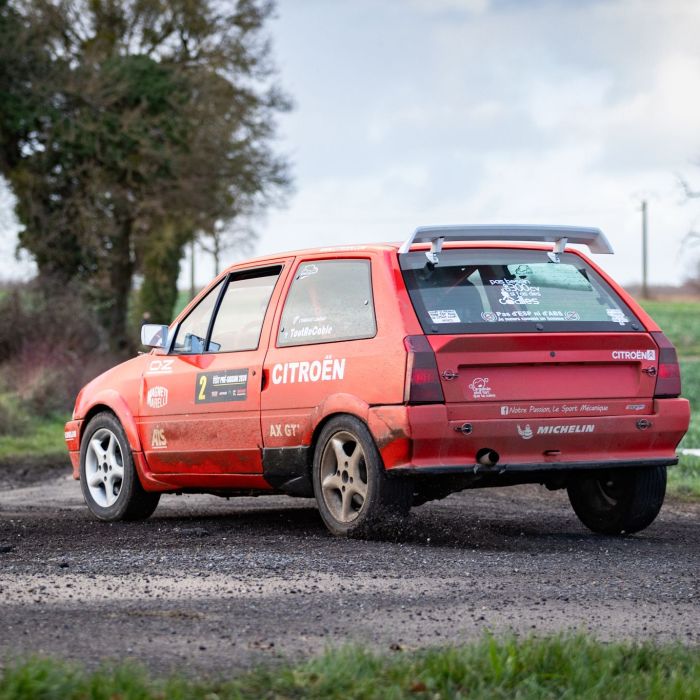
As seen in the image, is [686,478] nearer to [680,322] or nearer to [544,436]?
[544,436]

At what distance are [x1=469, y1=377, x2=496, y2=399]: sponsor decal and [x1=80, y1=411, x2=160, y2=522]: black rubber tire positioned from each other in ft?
10.3

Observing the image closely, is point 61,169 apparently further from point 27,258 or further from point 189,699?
point 189,699

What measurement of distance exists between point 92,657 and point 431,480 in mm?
3786

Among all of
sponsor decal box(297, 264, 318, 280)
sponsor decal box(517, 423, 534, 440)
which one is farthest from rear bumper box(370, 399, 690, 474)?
sponsor decal box(297, 264, 318, 280)

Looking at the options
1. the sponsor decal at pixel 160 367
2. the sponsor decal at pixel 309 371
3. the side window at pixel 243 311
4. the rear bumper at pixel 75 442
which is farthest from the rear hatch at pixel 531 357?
the rear bumper at pixel 75 442

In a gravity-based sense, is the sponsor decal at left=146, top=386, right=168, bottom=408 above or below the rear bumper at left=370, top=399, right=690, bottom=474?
above

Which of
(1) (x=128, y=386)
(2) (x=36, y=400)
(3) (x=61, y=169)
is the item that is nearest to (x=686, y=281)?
(3) (x=61, y=169)

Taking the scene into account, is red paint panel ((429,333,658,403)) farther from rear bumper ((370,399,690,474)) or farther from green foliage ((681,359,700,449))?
green foliage ((681,359,700,449))

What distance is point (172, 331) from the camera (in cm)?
1027

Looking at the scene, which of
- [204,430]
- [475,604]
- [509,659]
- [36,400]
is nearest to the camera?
[509,659]

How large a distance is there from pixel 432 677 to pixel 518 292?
4240 mm

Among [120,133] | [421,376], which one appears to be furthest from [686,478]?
[120,133]

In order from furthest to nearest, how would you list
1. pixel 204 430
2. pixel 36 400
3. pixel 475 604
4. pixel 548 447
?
1. pixel 36 400
2. pixel 204 430
3. pixel 548 447
4. pixel 475 604

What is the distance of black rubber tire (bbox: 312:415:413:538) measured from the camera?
8195mm
